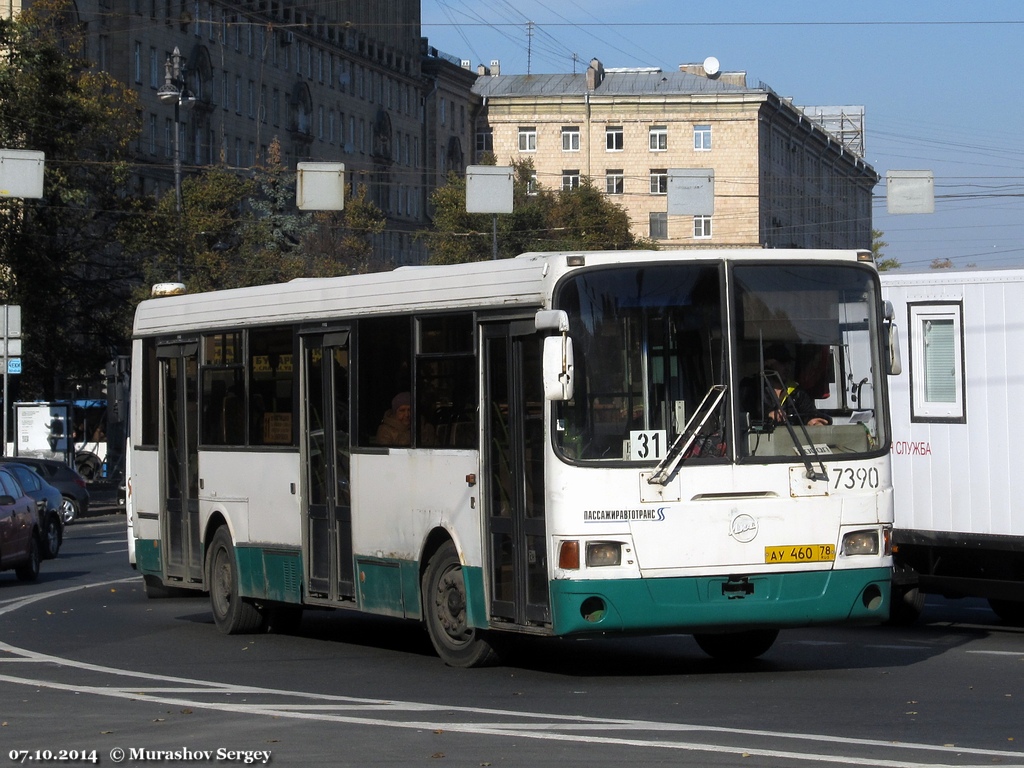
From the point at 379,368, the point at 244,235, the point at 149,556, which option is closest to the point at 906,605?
the point at 379,368

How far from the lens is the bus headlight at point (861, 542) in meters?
12.7

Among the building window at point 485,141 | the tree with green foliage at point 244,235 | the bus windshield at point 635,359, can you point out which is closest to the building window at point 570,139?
the building window at point 485,141

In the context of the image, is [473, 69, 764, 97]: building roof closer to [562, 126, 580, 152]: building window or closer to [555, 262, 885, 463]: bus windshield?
[562, 126, 580, 152]: building window

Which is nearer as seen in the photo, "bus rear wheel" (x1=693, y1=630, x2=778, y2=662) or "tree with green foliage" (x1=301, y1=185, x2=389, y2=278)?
"bus rear wheel" (x1=693, y1=630, x2=778, y2=662)

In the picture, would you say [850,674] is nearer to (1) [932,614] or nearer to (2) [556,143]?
(1) [932,614]

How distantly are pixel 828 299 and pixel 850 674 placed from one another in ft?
7.82

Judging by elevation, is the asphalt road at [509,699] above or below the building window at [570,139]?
below

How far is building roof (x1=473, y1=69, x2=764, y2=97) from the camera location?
122062 millimetres

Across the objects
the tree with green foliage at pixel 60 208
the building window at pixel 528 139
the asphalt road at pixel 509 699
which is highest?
the building window at pixel 528 139

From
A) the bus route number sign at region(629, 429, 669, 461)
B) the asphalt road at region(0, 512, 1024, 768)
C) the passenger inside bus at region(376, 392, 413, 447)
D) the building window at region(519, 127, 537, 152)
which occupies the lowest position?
the asphalt road at region(0, 512, 1024, 768)

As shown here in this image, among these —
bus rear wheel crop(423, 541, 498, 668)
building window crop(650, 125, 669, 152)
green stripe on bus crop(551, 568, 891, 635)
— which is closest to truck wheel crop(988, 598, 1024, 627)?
green stripe on bus crop(551, 568, 891, 635)

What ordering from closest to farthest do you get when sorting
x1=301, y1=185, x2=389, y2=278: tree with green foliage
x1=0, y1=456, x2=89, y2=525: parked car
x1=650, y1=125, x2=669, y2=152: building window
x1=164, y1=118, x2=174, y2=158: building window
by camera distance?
x1=0, y1=456, x2=89, y2=525: parked car, x1=301, y1=185, x2=389, y2=278: tree with green foliage, x1=164, y1=118, x2=174, y2=158: building window, x1=650, y1=125, x2=669, y2=152: building window

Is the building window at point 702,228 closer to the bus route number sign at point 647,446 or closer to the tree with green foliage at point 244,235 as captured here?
the tree with green foliage at point 244,235

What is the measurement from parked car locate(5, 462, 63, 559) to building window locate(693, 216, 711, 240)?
8838cm
